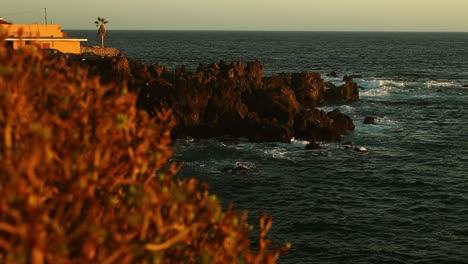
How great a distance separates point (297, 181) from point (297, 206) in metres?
6.11

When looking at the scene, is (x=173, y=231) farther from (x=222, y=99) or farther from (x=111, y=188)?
(x=222, y=99)

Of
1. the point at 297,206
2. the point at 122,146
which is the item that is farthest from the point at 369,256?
the point at 122,146

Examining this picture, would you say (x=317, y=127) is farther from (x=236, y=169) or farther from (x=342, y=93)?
(x=342, y=93)

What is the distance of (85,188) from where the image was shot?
8.74m

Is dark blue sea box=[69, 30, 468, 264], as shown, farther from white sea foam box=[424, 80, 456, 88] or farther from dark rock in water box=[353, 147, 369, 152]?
white sea foam box=[424, 80, 456, 88]

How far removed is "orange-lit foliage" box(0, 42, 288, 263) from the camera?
25.3 ft

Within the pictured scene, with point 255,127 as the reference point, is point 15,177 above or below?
above

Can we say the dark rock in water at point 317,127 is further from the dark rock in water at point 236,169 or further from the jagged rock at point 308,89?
the jagged rock at point 308,89

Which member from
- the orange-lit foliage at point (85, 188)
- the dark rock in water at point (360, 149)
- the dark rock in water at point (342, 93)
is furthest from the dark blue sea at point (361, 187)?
the orange-lit foliage at point (85, 188)

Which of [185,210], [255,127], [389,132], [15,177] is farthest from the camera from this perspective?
[389,132]

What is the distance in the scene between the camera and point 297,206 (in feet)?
127

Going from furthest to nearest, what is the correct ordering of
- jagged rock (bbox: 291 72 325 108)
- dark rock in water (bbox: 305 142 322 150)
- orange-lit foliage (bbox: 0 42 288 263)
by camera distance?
jagged rock (bbox: 291 72 325 108) < dark rock in water (bbox: 305 142 322 150) < orange-lit foliage (bbox: 0 42 288 263)

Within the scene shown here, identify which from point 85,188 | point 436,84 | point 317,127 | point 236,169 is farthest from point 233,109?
point 436,84

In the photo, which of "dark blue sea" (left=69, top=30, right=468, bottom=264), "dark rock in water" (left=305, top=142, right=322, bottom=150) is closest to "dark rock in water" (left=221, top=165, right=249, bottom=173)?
"dark blue sea" (left=69, top=30, right=468, bottom=264)
